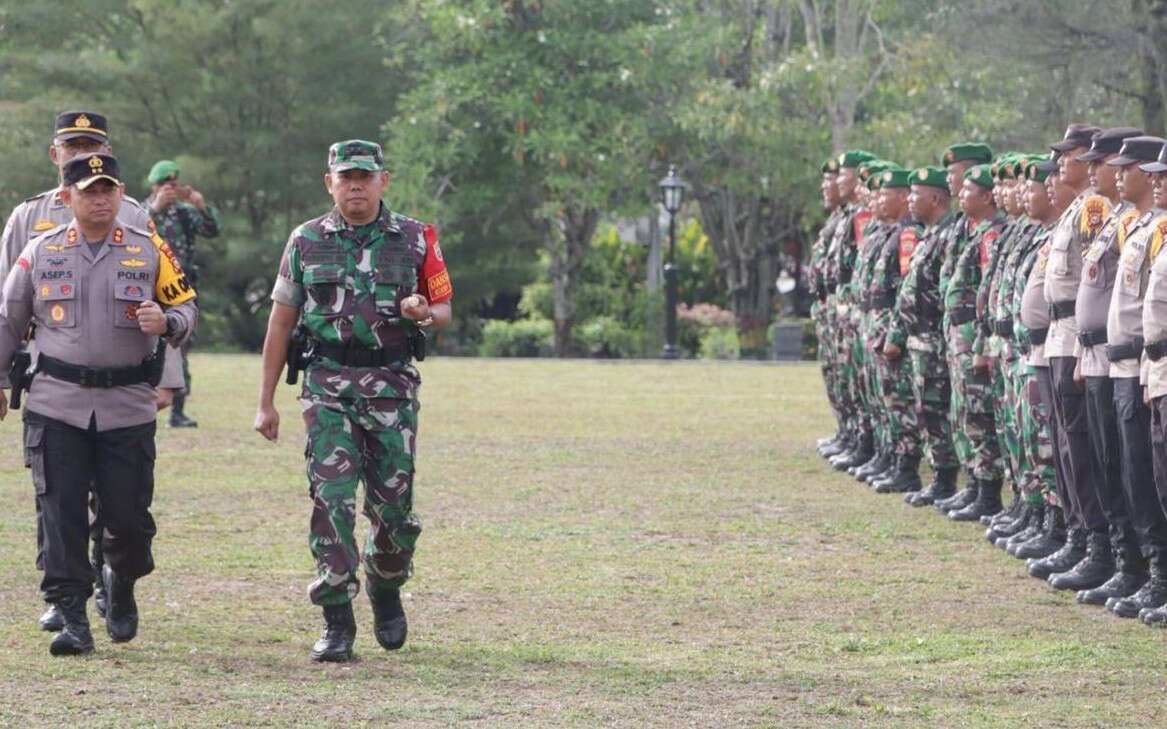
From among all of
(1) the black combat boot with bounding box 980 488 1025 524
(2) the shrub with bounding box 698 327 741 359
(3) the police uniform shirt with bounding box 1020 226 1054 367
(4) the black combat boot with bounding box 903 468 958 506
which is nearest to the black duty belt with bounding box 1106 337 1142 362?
(3) the police uniform shirt with bounding box 1020 226 1054 367

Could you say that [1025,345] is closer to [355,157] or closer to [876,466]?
[355,157]

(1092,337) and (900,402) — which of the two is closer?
(1092,337)

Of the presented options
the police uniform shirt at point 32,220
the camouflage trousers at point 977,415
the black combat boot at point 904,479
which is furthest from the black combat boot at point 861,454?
the police uniform shirt at point 32,220

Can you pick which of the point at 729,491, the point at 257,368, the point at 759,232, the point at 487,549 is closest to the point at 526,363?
the point at 257,368

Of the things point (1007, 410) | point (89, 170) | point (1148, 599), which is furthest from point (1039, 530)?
point (89, 170)

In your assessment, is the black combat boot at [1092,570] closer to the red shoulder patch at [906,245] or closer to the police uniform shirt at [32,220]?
the red shoulder patch at [906,245]

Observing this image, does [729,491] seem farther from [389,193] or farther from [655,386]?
[389,193]

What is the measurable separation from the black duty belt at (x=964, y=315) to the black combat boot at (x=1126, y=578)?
3.11 meters

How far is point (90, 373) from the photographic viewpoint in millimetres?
8508

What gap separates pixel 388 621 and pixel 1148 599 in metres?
3.47

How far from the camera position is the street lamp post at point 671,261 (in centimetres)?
3400

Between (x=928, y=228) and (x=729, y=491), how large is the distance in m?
2.35

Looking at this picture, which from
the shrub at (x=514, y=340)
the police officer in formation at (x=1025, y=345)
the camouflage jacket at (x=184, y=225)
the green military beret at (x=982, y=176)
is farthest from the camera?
the shrub at (x=514, y=340)

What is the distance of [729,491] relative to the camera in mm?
15188
